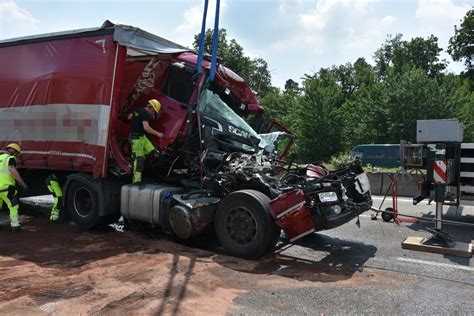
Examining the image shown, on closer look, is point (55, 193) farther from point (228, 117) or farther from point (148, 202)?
point (228, 117)

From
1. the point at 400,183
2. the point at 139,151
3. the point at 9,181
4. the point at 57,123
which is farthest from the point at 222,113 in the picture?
the point at 400,183

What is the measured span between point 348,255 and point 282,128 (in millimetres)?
3621

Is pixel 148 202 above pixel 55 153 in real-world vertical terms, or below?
below

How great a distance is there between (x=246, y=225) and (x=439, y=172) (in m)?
2.88

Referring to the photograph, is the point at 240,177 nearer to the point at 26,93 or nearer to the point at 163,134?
the point at 163,134

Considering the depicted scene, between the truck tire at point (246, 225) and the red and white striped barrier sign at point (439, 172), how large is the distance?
2.47 m

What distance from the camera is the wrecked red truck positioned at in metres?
6.26

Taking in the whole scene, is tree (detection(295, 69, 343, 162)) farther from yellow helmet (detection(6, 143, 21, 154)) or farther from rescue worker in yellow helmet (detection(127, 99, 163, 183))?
rescue worker in yellow helmet (detection(127, 99, 163, 183))

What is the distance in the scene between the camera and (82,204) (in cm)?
792

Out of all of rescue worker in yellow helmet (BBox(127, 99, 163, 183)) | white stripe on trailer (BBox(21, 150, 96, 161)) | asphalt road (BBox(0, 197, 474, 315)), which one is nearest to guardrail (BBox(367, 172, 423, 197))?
asphalt road (BBox(0, 197, 474, 315))

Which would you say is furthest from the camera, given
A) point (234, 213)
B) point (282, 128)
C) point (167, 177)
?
point (282, 128)

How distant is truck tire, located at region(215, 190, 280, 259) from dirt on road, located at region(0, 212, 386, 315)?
0.60 ft

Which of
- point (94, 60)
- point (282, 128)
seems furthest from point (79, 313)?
point (282, 128)

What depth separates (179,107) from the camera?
7234 mm
